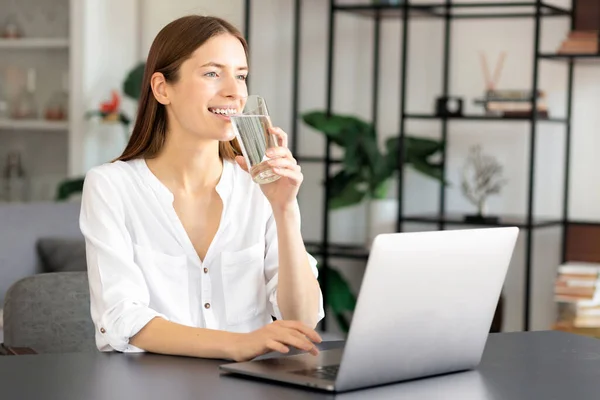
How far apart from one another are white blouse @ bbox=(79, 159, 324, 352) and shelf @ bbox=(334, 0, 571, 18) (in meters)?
2.57

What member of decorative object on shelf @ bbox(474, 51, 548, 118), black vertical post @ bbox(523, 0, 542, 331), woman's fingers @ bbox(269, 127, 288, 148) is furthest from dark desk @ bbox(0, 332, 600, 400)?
decorative object on shelf @ bbox(474, 51, 548, 118)

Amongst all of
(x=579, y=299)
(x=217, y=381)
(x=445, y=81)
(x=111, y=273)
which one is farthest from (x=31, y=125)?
(x=217, y=381)

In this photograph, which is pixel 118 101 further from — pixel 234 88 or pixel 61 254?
pixel 234 88

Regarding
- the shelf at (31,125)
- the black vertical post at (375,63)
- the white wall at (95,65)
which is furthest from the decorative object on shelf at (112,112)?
the black vertical post at (375,63)

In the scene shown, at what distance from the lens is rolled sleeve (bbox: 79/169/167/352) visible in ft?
5.95

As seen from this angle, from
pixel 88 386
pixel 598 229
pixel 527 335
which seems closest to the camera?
pixel 88 386

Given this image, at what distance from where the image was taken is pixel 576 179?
458 centimetres

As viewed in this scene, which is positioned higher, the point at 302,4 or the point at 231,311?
the point at 302,4

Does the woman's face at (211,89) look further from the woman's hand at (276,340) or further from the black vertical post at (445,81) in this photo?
the black vertical post at (445,81)

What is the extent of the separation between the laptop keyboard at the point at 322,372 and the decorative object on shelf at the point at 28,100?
13.1 ft

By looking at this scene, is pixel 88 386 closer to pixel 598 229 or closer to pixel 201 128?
pixel 201 128

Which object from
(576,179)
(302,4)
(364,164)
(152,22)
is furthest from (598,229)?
(152,22)

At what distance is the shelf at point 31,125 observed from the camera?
523 cm

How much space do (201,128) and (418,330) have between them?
66 cm
